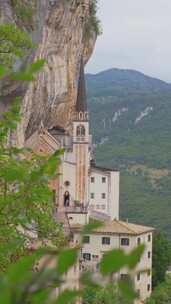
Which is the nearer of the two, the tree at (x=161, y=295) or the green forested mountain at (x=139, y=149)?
the tree at (x=161, y=295)

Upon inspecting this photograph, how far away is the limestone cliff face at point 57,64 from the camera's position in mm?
37156

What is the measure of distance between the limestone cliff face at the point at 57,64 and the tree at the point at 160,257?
1388 centimetres

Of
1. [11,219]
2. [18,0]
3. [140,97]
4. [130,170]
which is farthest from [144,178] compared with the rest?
[11,219]

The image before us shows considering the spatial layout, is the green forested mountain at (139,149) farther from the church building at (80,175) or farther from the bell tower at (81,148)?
the bell tower at (81,148)

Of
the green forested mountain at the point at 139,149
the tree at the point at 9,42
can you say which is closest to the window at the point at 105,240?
the green forested mountain at the point at 139,149

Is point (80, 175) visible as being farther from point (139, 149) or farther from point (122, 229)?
point (139, 149)

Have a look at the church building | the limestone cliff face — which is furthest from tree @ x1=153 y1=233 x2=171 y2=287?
the limestone cliff face

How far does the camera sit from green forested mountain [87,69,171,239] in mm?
98875

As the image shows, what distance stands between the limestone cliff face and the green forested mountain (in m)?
42.8

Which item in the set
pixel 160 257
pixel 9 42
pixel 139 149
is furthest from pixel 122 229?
pixel 139 149

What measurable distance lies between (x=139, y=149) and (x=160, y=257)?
86.2m

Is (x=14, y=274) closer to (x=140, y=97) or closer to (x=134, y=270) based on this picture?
(x=134, y=270)

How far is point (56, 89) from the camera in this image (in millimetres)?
42062

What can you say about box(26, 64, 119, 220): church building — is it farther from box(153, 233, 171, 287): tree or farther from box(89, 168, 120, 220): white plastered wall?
box(153, 233, 171, 287): tree
